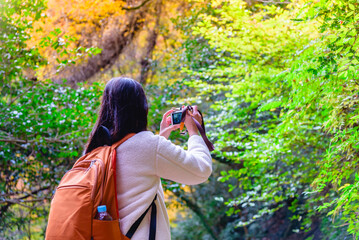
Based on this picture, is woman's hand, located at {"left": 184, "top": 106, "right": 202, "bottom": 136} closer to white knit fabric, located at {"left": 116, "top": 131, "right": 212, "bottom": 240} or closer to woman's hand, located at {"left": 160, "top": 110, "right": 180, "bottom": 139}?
woman's hand, located at {"left": 160, "top": 110, "right": 180, "bottom": 139}

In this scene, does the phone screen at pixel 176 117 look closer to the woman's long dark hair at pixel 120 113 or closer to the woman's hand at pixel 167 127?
the woman's hand at pixel 167 127

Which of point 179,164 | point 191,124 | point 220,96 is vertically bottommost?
point 179,164

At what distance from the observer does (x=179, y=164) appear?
5.47ft

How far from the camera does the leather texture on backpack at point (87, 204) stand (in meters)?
1.53

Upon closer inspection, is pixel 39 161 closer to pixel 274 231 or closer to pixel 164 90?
pixel 164 90

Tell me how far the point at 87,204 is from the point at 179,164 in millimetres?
400

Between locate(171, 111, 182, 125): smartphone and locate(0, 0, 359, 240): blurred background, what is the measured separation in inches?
50.3

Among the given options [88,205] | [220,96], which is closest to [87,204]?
[88,205]

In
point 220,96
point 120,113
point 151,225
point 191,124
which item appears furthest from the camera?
point 220,96

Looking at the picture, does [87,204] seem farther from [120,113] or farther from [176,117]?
[176,117]

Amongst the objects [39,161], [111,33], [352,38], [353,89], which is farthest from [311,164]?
[111,33]

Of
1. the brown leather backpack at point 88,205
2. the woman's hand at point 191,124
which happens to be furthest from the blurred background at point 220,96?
the brown leather backpack at point 88,205

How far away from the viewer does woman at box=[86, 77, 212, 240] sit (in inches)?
65.1

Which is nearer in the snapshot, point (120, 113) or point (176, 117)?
point (120, 113)
